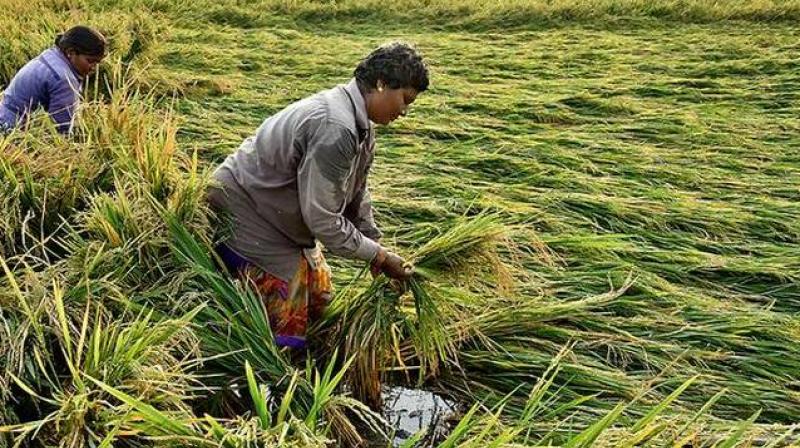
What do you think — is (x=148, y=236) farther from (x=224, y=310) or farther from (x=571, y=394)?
(x=571, y=394)

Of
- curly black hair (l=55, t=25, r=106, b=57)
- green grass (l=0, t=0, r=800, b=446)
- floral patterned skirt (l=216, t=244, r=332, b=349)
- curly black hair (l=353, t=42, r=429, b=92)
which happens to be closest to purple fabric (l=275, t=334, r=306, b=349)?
floral patterned skirt (l=216, t=244, r=332, b=349)

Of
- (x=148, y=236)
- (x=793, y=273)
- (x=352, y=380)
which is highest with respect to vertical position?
(x=148, y=236)

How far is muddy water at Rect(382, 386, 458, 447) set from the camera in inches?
92.0

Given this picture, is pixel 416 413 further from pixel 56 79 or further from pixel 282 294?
pixel 56 79

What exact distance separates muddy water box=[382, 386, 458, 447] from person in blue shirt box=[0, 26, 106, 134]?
172cm

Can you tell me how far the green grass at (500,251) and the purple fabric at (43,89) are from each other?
0.72 ft

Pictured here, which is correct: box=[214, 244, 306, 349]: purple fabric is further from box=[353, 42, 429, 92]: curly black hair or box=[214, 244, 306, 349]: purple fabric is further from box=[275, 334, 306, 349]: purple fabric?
box=[353, 42, 429, 92]: curly black hair

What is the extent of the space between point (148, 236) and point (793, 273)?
7.37 feet

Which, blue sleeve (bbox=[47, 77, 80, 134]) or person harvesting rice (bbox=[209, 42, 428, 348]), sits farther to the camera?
blue sleeve (bbox=[47, 77, 80, 134])

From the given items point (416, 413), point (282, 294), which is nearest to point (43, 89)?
point (282, 294)

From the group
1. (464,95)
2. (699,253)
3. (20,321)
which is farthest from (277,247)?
(464,95)

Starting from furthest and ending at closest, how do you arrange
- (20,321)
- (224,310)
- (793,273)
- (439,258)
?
(793,273), (439,258), (224,310), (20,321)

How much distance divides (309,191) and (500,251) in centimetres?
119

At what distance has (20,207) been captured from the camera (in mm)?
2352
